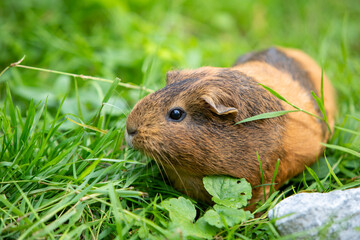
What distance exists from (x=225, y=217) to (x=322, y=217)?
750mm

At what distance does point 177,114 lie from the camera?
11.1ft

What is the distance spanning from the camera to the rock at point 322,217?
268 cm

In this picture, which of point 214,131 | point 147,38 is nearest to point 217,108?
point 214,131

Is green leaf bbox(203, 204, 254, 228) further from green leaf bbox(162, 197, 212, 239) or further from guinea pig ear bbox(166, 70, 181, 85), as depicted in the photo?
guinea pig ear bbox(166, 70, 181, 85)

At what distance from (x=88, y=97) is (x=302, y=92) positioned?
2.88m

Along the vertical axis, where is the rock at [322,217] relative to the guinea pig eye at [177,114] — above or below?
below

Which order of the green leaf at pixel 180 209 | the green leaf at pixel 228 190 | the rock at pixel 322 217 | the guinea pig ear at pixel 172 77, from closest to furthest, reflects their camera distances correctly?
the rock at pixel 322 217, the green leaf at pixel 180 209, the green leaf at pixel 228 190, the guinea pig ear at pixel 172 77

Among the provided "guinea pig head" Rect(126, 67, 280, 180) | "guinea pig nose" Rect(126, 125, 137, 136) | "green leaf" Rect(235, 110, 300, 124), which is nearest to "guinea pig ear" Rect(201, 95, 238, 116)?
"guinea pig head" Rect(126, 67, 280, 180)

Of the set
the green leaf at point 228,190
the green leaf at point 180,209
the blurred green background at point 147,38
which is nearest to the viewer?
the green leaf at point 180,209

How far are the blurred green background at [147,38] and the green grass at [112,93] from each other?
2 cm

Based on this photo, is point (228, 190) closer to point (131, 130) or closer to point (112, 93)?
point (131, 130)

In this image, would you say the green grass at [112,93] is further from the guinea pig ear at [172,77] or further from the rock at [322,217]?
the guinea pig ear at [172,77]

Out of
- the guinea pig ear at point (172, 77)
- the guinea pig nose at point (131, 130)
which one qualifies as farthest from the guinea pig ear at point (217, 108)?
the guinea pig nose at point (131, 130)

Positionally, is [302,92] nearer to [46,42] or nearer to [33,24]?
[46,42]
